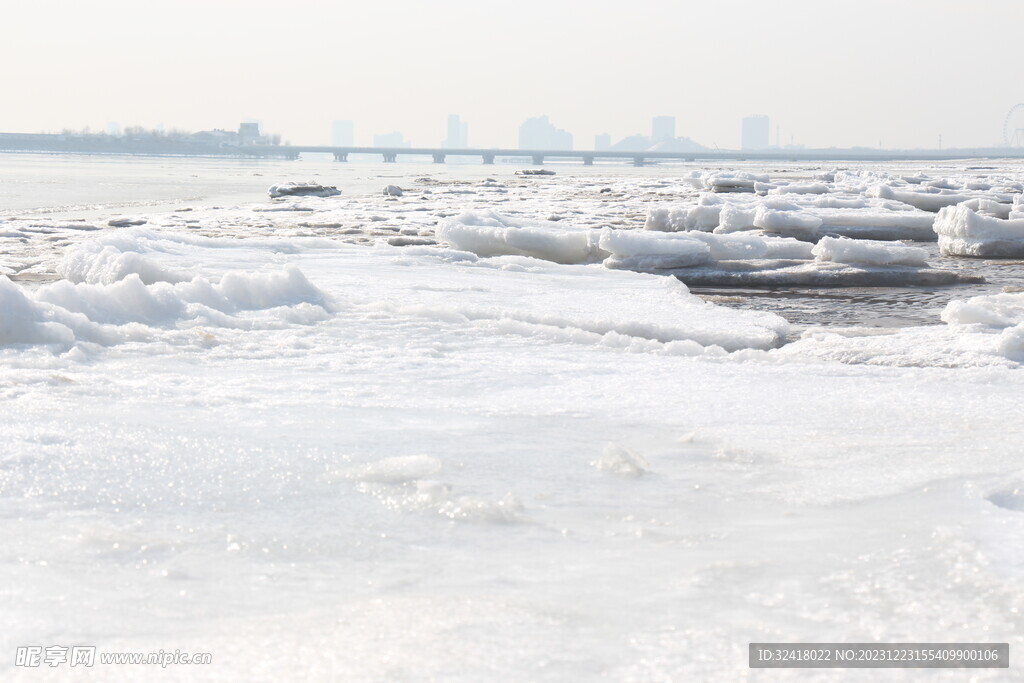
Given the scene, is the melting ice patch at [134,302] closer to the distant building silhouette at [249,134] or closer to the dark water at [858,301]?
the dark water at [858,301]

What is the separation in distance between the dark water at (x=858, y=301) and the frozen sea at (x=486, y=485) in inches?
36.0

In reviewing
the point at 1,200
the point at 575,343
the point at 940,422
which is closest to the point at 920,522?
the point at 940,422

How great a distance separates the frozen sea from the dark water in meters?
0.91

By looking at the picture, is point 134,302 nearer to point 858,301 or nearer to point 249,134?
point 858,301

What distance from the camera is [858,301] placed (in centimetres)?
643

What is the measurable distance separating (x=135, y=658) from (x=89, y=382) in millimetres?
2000

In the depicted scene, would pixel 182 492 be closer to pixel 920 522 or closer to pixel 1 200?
pixel 920 522

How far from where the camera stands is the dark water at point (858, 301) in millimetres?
5598

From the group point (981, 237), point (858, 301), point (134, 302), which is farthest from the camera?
point (981, 237)

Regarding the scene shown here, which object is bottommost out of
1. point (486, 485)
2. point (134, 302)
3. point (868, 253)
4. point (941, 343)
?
point (486, 485)

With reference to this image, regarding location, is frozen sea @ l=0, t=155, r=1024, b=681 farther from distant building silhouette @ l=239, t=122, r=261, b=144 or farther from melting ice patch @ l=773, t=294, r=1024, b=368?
distant building silhouette @ l=239, t=122, r=261, b=144

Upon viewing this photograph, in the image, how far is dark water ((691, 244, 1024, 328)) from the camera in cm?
560

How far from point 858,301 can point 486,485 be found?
489 cm

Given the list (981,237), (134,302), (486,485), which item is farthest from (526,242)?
(486,485)
